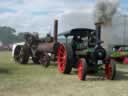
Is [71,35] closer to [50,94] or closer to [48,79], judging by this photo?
[48,79]

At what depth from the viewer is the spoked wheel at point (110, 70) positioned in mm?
12656

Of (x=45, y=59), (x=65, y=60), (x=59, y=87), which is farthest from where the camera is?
(x=45, y=59)

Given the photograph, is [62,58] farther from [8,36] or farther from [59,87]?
[8,36]

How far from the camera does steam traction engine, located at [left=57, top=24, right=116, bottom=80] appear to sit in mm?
13003

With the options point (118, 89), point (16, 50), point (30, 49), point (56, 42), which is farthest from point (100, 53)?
point (16, 50)

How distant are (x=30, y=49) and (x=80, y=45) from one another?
6653 millimetres

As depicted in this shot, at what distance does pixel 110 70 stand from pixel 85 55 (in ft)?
A: 3.87

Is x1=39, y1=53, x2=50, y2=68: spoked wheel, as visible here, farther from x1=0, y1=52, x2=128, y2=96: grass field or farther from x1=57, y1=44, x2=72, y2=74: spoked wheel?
x1=0, y1=52, x2=128, y2=96: grass field

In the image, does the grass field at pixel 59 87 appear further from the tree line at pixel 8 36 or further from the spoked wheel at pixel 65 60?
the tree line at pixel 8 36

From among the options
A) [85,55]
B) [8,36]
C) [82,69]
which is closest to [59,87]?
[82,69]

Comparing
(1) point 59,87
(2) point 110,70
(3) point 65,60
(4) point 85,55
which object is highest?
(4) point 85,55

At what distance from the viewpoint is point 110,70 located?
42.7ft

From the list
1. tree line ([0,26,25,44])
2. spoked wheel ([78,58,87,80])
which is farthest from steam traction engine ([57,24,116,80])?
tree line ([0,26,25,44])

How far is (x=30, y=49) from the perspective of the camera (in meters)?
20.5
